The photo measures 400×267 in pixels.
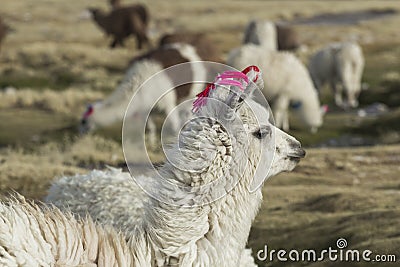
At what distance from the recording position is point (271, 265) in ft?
22.9

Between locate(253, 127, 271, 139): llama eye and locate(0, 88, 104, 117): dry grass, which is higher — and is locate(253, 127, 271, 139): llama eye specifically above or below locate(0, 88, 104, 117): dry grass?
above

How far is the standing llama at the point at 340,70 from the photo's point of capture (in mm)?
22625

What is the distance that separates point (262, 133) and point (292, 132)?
1340cm

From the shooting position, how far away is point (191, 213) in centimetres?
411

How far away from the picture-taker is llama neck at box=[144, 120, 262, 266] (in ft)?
13.4

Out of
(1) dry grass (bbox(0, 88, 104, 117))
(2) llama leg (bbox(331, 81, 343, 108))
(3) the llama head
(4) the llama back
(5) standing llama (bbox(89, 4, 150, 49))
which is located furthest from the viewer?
(5) standing llama (bbox(89, 4, 150, 49))

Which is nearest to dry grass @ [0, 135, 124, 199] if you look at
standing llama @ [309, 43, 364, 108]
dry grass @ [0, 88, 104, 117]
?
dry grass @ [0, 88, 104, 117]

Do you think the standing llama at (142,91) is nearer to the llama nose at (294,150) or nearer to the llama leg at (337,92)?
the llama nose at (294,150)

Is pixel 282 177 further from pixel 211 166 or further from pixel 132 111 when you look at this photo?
pixel 211 166

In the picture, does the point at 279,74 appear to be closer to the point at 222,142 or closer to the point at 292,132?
the point at 292,132

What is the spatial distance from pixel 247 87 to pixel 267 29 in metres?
20.2

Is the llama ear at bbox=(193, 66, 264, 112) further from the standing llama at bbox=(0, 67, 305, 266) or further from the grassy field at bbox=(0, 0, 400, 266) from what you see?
the grassy field at bbox=(0, 0, 400, 266)

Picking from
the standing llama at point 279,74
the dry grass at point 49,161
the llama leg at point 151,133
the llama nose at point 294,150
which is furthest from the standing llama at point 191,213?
the standing llama at point 279,74

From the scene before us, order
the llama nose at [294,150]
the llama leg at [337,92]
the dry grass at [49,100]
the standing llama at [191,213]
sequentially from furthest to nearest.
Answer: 1. the llama leg at [337,92]
2. the dry grass at [49,100]
3. the llama nose at [294,150]
4. the standing llama at [191,213]
